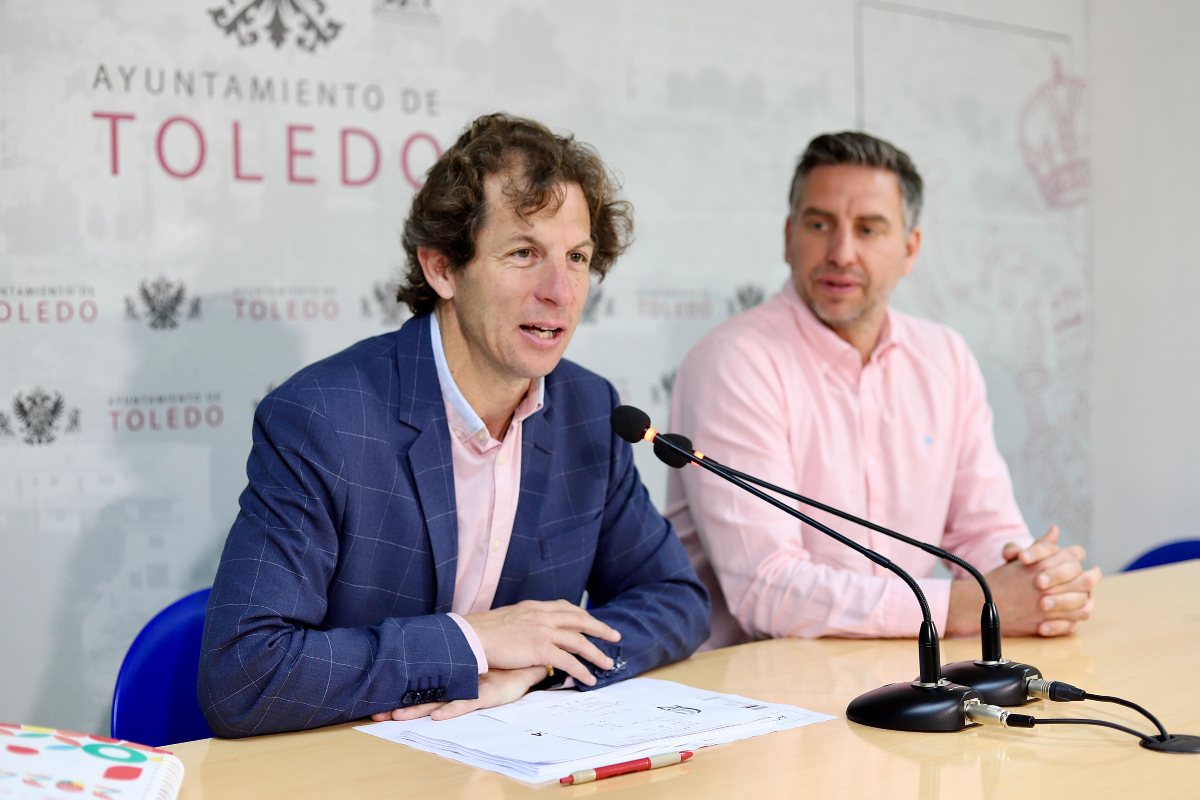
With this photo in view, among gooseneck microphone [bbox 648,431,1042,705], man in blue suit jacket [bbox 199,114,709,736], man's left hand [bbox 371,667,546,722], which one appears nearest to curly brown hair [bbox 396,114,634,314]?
man in blue suit jacket [bbox 199,114,709,736]

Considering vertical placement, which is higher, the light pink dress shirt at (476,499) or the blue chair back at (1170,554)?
the light pink dress shirt at (476,499)

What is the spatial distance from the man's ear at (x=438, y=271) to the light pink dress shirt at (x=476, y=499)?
3.6 inches

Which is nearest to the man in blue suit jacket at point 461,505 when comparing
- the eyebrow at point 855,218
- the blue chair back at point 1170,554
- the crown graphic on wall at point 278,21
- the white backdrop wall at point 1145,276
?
the eyebrow at point 855,218

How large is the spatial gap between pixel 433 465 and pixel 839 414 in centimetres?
97

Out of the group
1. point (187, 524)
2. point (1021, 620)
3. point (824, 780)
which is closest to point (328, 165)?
point (187, 524)

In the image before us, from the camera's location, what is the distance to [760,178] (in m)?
3.50

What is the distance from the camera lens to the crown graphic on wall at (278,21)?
265 centimetres

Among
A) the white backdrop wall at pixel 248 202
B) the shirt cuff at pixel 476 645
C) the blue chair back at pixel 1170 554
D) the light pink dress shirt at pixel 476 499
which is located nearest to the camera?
the shirt cuff at pixel 476 645

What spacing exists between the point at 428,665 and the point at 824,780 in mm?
523

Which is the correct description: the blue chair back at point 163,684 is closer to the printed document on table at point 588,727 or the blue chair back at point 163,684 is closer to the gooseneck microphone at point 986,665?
the printed document on table at point 588,727

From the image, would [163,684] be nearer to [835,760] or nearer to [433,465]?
[433,465]

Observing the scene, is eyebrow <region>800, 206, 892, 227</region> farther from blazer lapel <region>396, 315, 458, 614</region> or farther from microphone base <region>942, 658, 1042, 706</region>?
microphone base <region>942, 658, 1042, 706</region>

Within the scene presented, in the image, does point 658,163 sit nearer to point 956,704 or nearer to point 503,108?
point 503,108

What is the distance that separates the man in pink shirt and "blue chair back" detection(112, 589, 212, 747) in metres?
0.90
